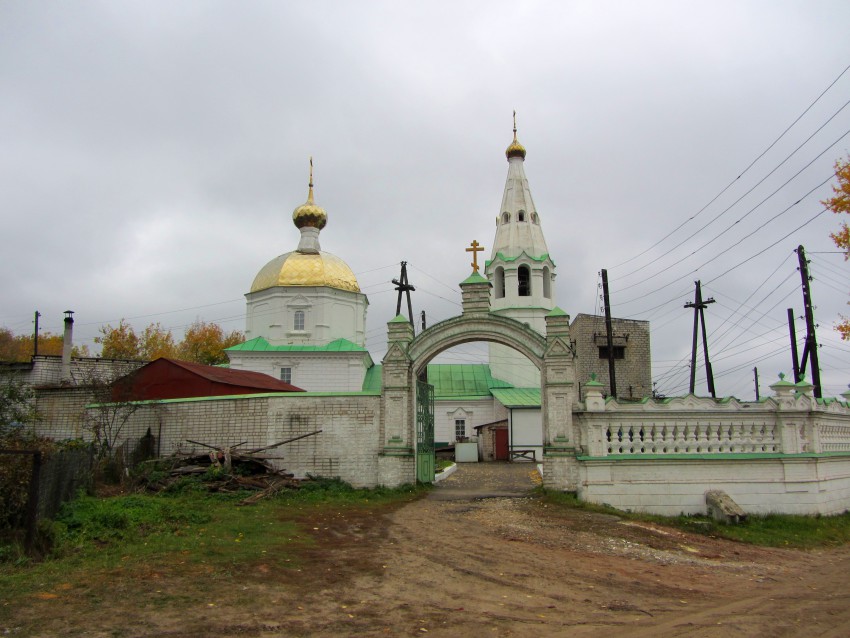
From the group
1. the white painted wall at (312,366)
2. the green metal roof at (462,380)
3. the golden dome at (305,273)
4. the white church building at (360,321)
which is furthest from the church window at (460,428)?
the golden dome at (305,273)

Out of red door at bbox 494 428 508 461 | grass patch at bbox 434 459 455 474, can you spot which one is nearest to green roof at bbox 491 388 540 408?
red door at bbox 494 428 508 461

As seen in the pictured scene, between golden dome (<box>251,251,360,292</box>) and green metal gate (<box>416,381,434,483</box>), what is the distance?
18.0m

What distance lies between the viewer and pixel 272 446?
592 inches

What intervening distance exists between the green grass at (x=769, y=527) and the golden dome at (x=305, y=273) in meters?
22.5

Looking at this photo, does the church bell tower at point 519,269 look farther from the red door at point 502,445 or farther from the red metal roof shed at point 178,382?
the red metal roof shed at point 178,382

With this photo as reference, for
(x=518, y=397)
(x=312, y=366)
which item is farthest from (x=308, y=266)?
(x=518, y=397)

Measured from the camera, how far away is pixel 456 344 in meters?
16.1

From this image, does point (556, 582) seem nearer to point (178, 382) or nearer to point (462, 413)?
point (178, 382)

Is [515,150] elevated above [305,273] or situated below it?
above

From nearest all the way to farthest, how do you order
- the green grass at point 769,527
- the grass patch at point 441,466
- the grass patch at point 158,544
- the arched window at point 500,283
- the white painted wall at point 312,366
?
the grass patch at point 158,544, the green grass at point 769,527, the grass patch at point 441,466, the white painted wall at point 312,366, the arched window at point 500,283

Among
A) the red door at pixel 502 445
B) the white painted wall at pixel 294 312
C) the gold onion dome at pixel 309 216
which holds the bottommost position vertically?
the red door at pixel 502 445

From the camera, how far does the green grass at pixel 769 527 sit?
11.4m

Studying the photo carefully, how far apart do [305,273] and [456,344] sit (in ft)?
62.6

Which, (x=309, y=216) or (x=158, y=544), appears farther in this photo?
(x=309, y=216)
